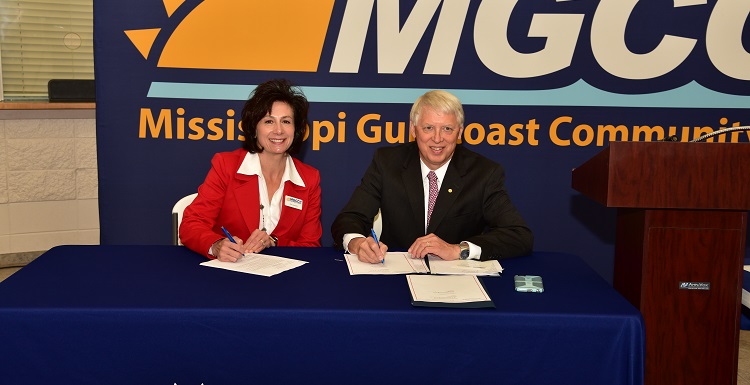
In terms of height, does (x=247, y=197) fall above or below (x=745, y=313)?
above

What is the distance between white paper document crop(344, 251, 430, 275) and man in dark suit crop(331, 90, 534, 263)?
0.80 ft

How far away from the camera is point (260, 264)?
88.0 inches

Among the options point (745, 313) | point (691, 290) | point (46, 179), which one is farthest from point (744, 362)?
point (46, 179)

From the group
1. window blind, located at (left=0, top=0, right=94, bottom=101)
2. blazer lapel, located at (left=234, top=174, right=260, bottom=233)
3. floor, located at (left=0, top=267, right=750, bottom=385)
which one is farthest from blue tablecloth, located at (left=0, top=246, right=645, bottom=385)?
window blind, located at (left=0, top=0, right=94, bottom=101)

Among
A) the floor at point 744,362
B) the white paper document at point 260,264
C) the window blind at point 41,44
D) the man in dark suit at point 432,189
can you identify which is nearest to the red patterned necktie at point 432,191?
the man in dark suit at point 432,189

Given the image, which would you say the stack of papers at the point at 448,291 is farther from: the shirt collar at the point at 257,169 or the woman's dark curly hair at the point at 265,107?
the woman's dark curly hair at the point at 265,107

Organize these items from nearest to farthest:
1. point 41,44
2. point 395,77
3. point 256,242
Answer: point 256,242 → point 395,77 → point 41,44

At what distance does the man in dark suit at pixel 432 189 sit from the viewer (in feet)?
8.93

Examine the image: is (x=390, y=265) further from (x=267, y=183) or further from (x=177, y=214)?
(x=177, y=214)

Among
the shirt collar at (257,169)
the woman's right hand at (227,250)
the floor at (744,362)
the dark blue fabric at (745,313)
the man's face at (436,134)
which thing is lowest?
the floor at (744,362)

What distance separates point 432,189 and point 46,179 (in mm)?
3522

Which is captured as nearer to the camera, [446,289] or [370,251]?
[446,289]

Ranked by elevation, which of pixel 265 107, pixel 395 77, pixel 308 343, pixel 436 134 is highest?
pixel 395 77

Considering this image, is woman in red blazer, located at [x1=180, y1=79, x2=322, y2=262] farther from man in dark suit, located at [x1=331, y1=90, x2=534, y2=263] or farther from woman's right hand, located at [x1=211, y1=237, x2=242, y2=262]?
woman's right hand, located at [x1=211, y1=237, x2=242, y2=262]
